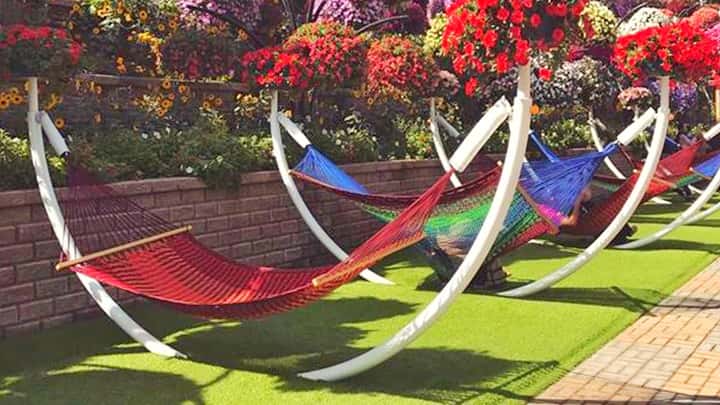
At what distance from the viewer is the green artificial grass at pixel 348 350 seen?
13.0 ft

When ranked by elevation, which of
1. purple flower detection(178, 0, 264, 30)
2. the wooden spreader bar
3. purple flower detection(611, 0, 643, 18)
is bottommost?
Answer: the wooden spreader bar

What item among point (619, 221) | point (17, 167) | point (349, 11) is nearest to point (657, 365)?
point (619, 221)

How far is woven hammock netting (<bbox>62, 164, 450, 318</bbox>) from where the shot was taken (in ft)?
12.4

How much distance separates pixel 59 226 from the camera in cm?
469

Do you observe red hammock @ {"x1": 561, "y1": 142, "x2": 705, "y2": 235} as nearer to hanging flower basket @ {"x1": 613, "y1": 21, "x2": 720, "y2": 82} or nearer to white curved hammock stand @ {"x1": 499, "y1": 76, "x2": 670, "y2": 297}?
white curved hammock stand @ {"x1": 499, "y1": 76, "x2": 670, "y2": 297}

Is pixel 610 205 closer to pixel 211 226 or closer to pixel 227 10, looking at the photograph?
pixel 211 226

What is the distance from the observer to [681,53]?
677 centimetres

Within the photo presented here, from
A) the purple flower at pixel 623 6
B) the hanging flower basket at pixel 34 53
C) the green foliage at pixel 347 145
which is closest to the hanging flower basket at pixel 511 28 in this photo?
the hanging flower basket at pixel 34 53

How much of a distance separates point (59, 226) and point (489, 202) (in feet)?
9.37

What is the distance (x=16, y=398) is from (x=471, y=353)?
7.95 feet

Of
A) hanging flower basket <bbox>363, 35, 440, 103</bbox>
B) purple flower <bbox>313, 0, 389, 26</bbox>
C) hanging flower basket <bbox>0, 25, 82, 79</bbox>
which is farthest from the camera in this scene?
purple flower <bbox>313, 0, 389, 26</bbox>

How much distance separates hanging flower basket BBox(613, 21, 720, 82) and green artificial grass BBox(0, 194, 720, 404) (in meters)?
1.78

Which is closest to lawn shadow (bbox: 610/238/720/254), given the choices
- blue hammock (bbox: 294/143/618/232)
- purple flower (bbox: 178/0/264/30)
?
blue hammock (bbox: 294/143/618/232)

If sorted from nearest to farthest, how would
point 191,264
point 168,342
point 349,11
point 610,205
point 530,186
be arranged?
point 191,264, point 168,342, point 530,186, point 610,205, point 349,11
